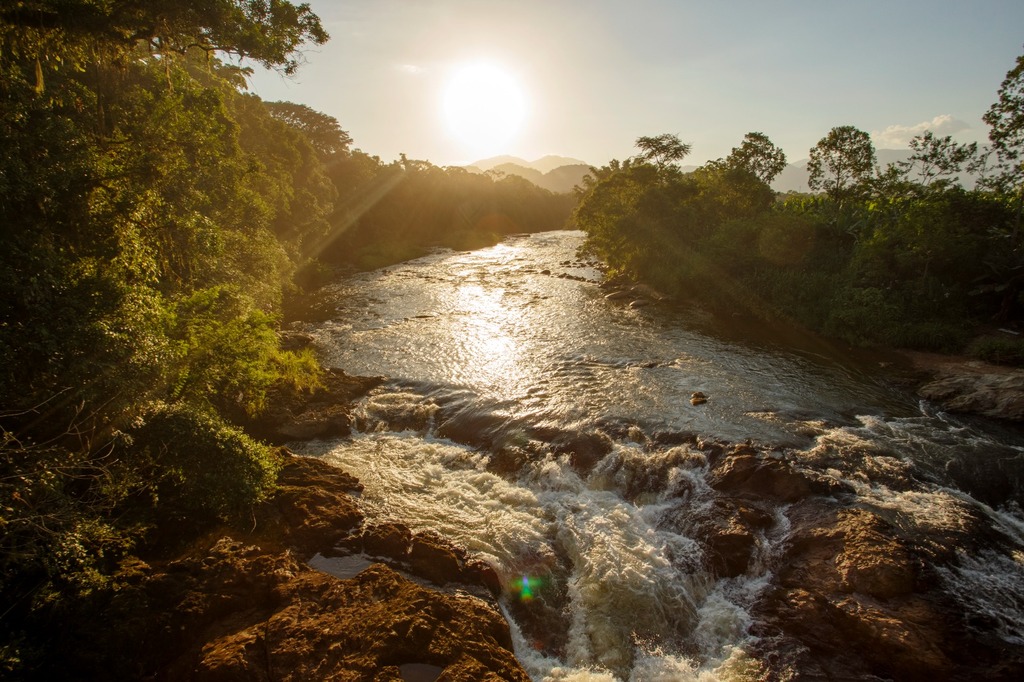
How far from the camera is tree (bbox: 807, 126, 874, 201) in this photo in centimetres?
3975

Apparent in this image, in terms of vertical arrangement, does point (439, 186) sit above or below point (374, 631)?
above

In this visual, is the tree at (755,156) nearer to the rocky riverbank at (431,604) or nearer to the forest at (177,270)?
the forest at (177,270)

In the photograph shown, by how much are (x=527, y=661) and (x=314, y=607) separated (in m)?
4.39

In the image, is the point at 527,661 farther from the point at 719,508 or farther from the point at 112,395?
the point at 112,395

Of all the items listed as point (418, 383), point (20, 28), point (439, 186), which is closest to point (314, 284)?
point (418, 383)

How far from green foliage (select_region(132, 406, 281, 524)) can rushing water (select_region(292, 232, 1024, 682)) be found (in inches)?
150

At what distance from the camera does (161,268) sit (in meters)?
15.5

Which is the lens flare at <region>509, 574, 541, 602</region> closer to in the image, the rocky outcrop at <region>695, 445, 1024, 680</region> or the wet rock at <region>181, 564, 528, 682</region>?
the wet rock at <region>181, 564, 528, 682</region>

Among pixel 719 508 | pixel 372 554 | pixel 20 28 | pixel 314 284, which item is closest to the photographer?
pixel 20 28

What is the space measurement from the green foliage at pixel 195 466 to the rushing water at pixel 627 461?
382 cm

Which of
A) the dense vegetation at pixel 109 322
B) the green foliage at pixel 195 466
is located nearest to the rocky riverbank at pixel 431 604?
the green foliage at pixel 195 466

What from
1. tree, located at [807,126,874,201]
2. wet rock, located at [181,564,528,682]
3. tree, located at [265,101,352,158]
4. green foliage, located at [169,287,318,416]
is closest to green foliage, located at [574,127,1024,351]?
tree, located at [807,126,874,201]

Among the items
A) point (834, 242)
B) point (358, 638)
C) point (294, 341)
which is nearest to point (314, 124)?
point (294, 341)

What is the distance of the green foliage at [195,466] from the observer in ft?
34.6
